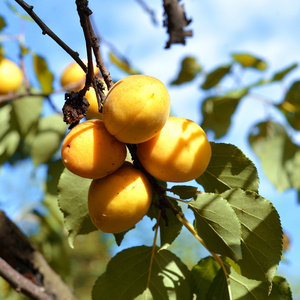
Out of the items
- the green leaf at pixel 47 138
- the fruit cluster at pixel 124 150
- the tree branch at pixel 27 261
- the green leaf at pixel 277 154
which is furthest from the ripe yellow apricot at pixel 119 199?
the green leaf at pixel 277 154

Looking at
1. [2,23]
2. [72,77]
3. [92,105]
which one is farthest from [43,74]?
[92,105]

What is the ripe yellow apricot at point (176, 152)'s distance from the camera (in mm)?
600

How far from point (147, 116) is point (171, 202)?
0.22 meters

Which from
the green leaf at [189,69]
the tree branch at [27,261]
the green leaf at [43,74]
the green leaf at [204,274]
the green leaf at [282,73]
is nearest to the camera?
the green leaf at [204,274]

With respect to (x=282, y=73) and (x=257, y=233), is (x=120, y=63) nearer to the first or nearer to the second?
(x=282, y=73)

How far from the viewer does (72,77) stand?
1405 millimetres

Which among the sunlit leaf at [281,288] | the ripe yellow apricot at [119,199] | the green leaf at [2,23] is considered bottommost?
the sunlit leaf at [281,288]

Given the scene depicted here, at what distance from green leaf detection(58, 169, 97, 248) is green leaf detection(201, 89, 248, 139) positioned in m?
0.96

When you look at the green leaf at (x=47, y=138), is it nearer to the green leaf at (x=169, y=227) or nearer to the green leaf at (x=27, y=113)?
the green leaf at (x=27, y=113)

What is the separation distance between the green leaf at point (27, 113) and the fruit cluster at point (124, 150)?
804mm

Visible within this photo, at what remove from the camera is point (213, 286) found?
0.78 metres

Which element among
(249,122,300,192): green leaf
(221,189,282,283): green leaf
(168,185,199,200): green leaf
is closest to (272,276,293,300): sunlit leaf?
(221,189,282,283): green leaf

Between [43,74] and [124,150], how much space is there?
2.99ft

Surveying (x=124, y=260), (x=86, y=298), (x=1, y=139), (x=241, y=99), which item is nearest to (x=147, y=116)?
(x=124, y=260)
